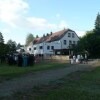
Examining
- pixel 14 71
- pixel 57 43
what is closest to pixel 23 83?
pixel 14 71

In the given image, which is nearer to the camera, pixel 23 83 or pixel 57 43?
pixel 23 83

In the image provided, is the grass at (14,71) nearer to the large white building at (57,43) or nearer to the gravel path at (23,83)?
the gravel path at (23,83)

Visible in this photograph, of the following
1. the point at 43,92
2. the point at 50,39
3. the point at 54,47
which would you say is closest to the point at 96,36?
the point at 54,47

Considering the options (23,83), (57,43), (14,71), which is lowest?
(23,83)

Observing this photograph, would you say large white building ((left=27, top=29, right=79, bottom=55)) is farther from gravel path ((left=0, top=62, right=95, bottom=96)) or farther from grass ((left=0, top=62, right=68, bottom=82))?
gravel path ((left=0, top=62, right=95, bottom=96))

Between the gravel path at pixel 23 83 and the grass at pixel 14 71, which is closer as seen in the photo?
the gravel path at pixel 23 83

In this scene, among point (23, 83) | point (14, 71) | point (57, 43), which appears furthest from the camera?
point (57, 43)

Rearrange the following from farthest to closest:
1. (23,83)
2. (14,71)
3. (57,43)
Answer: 1. (57,43)
2. (14,71)
3. (23,83)

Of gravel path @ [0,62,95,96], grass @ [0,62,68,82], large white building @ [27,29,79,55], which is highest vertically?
Answer: large white building @ [27,29,79,55]

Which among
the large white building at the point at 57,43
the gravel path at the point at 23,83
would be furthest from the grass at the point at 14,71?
the large white building at the point at 57,43

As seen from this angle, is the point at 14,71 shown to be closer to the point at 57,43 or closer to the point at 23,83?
the point at 23,83

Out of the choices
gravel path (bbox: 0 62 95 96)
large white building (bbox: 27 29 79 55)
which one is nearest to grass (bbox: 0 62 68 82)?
gravel path (bbox: 0 62 95 96)

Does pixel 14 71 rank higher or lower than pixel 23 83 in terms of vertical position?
higher

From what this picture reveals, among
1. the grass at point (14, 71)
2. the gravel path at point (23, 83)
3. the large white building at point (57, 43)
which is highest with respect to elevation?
the large white building at point (57, 43)
